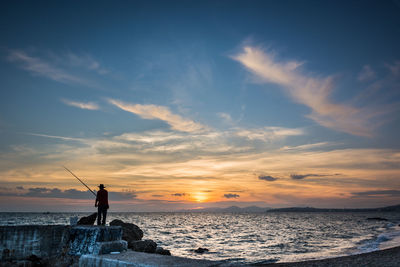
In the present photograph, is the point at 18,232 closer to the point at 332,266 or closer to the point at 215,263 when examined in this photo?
the point at 215,263

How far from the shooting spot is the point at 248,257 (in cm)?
1977

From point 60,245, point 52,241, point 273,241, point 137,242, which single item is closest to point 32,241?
Result: point 52,241

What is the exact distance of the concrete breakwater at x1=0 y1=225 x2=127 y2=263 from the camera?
7516 millimetres

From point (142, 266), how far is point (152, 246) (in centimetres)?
875

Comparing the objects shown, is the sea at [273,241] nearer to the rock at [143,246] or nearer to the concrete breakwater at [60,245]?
the rock at [143,246]

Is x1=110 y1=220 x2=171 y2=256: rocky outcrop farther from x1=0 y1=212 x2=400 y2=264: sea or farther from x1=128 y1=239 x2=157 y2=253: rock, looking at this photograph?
x1=0 y1=212 x2=400 y2=264: sea

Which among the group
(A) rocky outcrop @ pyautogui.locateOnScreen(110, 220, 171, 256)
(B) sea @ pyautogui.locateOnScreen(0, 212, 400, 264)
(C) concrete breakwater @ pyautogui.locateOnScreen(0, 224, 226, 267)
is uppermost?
(C) concrete breakwater @ pyautogui.locateOnScreen(0, 224, 226, 267)

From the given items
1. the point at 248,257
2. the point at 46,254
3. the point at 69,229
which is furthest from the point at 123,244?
the point at 248,257

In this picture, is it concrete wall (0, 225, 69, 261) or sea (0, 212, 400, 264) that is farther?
sea (0, 212, 400, 264)

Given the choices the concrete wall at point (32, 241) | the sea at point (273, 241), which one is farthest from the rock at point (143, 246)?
the concrete wall at point (32, 241)

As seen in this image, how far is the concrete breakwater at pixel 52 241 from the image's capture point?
752cm

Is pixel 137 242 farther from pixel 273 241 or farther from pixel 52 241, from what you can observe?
pixel 273 241

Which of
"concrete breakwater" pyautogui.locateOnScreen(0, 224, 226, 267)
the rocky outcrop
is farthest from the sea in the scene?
"concrete breakwater" pyautogui.locateOnScreen(0, 224, 226, 267)

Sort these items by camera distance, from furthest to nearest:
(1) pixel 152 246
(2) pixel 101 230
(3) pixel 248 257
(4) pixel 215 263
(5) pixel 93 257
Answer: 1. (3) pixel 248 257
2. (1) pixel 152 246
3. (2) pixel 101 230
4. (5) pixel 93 257
5. (4) pixel 215 263
